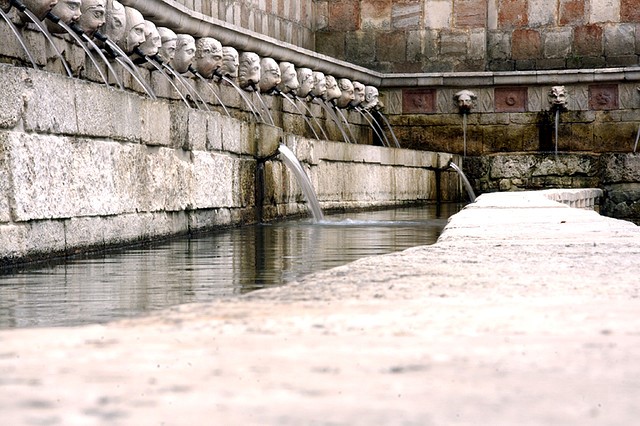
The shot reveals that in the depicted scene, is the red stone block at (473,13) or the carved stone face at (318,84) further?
the red stone block at (473,13)

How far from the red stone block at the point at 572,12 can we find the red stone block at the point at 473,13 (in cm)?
120

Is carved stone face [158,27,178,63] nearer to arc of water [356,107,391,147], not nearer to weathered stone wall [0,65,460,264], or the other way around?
weathered stone wall [0,65,460,264]

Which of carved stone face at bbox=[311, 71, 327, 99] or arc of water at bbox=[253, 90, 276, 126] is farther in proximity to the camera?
carved stone face at bbox=[311, 71, 327, 99]

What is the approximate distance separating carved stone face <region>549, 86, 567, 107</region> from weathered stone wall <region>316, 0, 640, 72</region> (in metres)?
0.82

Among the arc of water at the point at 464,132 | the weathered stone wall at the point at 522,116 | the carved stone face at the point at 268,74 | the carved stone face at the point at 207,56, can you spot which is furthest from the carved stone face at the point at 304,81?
the arc of water at the point at 464,132

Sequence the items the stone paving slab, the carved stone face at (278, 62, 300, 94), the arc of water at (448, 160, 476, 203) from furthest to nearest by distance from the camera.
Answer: the arc of water at (448, 160, 476, 203) → the carved stone face at (278, 62, 300, 94) → the stone paving slab

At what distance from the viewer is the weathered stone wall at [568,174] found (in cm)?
1753

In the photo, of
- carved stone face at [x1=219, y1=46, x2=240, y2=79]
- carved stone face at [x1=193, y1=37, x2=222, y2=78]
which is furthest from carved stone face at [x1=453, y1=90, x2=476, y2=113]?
carved stone face at [x1=193, y1=37, x2=222, y2=78]

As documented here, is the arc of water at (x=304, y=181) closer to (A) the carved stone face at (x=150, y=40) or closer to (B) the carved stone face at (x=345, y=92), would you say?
(A) the carved stone face at (x=150, y=40)

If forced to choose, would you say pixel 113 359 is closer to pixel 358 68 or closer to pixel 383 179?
pixel 383 179

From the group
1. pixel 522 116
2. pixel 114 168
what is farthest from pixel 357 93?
pixel 114 168

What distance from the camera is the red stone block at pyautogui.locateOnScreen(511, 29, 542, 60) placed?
19906mm

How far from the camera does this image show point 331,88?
16.9 meters

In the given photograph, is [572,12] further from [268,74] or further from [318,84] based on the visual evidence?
[268,74]
